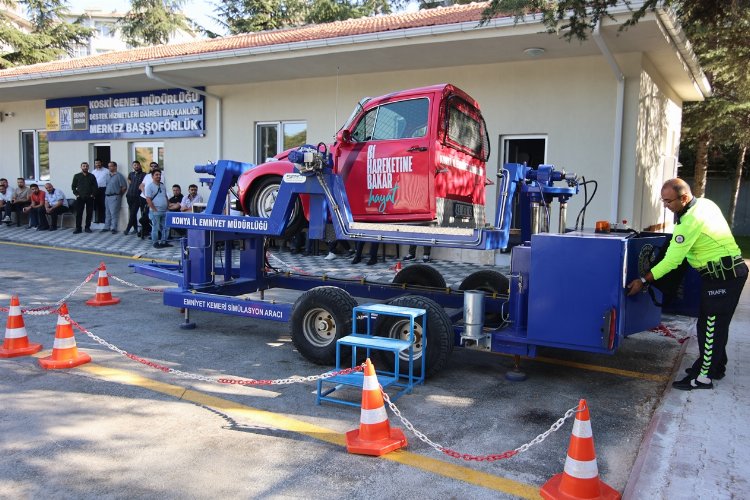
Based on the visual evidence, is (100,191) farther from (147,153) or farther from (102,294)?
(102,294)

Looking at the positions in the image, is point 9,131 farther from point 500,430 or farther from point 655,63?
point 500,430

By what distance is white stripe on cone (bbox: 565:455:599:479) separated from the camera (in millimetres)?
3359


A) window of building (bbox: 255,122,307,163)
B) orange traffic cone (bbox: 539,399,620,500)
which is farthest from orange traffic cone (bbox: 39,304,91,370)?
window of building (bbox: 255,122,307,163)

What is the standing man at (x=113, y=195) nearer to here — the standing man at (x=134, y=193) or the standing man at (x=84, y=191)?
the standing man at (x=84, y=191)

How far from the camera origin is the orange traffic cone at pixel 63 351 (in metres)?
5.67

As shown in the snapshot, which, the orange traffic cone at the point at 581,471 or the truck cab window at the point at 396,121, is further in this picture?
the truck cab window at the point at 396,121

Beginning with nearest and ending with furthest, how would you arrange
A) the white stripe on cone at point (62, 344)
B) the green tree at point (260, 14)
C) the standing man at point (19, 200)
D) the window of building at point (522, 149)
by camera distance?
the white stripe on cone at point (62, 344)
the window of building at point (522, 149)
the standing man at point (19, 200)
the green tree at point (260, 14)

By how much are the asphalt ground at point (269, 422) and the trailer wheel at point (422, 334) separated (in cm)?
23

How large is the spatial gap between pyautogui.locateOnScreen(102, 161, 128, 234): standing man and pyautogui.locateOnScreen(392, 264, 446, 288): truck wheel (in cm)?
1228

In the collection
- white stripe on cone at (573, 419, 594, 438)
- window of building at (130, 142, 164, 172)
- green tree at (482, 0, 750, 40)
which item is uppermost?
green tree at (482, 0, 750, 40)

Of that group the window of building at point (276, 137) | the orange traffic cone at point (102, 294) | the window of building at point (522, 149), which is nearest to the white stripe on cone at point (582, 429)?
the orange traffic cone at point (102, 294)

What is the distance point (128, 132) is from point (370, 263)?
9.67 m

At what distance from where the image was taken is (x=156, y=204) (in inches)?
594

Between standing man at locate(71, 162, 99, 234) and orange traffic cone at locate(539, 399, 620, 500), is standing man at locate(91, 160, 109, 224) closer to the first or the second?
standing man at locate(71, 162, 99, 234)
